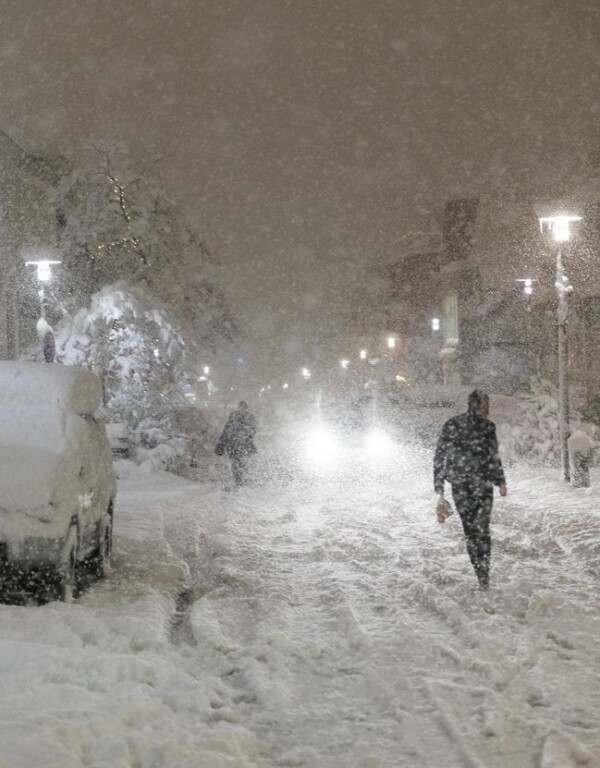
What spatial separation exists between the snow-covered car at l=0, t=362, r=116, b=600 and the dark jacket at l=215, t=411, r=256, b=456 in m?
8.15

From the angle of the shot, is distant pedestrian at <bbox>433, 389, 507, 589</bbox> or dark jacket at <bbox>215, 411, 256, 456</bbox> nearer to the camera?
distant pedestrian at <bbox>433, 389, 507, 589</bbox>

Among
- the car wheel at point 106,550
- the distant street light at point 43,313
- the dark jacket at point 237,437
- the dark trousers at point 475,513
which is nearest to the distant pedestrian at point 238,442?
the dark jacket at point 237,437

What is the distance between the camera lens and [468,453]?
805 cm

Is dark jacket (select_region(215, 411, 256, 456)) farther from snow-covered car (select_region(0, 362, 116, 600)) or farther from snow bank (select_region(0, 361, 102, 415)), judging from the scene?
snow bank (select_region(0, 361, 102, 415))

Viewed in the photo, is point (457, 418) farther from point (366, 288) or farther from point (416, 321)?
Answer: point (366, 288)

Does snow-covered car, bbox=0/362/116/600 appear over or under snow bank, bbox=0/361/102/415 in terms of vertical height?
under

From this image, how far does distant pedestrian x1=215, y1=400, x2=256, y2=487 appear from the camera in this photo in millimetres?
17016

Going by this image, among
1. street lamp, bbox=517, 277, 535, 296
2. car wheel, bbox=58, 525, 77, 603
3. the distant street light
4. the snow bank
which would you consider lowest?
car wheel, bbox=58, 525, 77, 603

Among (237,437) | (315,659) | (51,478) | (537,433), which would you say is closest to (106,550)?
(51,478)

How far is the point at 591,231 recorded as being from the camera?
2983 centimetres

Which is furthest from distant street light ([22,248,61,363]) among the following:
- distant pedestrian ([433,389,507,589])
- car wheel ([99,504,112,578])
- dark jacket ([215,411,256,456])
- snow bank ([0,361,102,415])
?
distant pedestrian ([433,389,507,589])

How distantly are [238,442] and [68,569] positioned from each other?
10.3 meters

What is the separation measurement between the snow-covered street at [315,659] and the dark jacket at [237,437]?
6.18 metres

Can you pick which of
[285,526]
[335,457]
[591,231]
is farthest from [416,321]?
[285,526]
